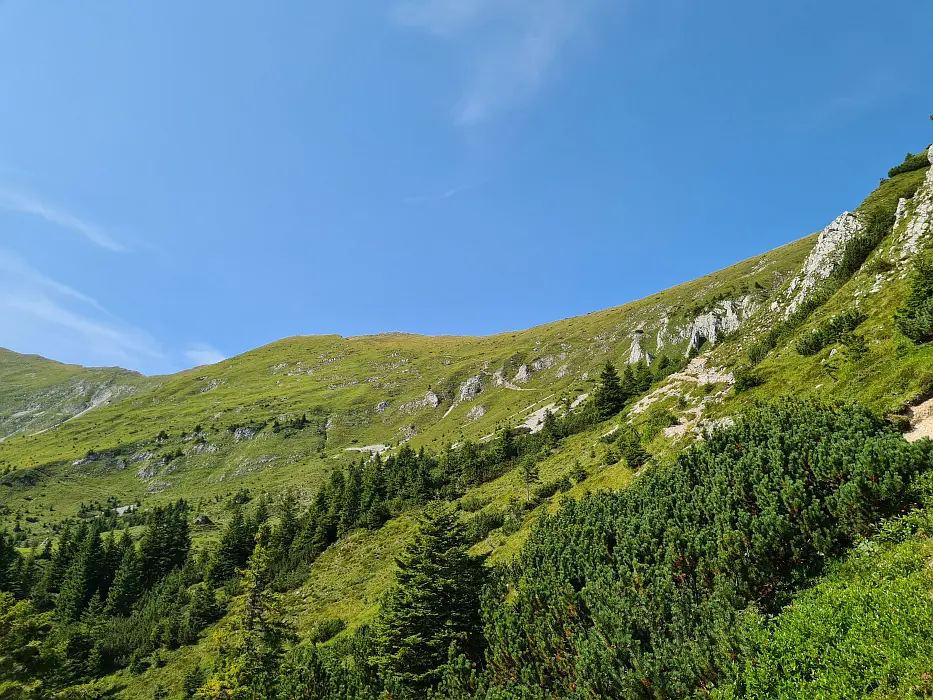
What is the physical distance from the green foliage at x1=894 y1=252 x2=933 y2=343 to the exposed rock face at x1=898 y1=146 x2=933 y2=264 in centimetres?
907

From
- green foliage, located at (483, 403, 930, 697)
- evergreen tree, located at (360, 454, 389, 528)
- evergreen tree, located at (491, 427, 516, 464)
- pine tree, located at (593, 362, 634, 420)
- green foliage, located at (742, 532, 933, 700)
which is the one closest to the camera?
green foliage, located at (742, 532, 933, 700)

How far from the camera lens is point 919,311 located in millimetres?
20562

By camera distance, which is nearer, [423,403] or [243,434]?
[243,434]

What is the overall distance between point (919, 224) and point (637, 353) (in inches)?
4594

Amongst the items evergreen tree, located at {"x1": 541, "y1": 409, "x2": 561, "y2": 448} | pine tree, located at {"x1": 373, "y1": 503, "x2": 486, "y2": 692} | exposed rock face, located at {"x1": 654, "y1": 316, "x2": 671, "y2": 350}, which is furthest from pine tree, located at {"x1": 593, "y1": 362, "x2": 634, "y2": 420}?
exposed rock face, located at {"x1": 654, "y1": 316, "x2": 671, "y2": 350}

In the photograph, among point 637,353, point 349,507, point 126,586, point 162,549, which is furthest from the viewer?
point 637,353

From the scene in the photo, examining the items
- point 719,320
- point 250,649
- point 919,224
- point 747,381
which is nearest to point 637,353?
point 719,320

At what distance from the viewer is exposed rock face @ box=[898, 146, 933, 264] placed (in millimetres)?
30438

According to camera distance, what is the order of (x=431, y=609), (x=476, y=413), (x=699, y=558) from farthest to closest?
(x=476, y=413), (x=431, y=609), (x=699, y=558)

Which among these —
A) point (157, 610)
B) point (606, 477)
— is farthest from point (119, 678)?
point (606, 477)

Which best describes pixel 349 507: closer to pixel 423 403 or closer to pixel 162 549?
pixel 162 549

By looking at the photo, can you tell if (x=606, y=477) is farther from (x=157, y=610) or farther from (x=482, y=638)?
(x=157, y=610)

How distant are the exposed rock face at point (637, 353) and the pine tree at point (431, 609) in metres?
127

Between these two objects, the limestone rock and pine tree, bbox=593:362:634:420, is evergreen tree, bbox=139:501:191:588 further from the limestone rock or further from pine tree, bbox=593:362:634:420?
the limestone rock
